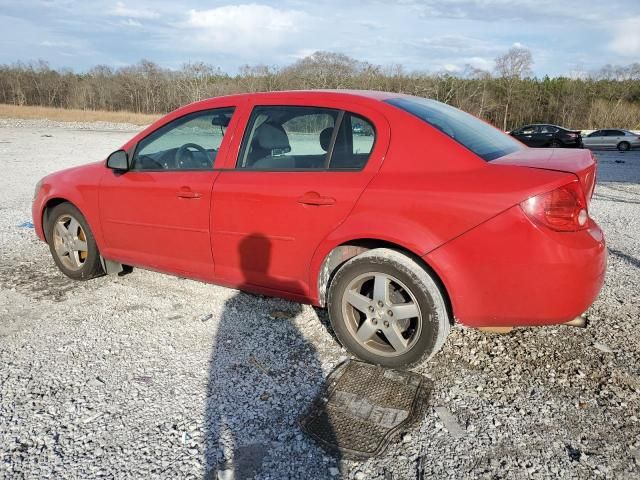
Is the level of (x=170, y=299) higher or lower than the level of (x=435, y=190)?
lower

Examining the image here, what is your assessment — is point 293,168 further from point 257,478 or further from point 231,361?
point 257,478

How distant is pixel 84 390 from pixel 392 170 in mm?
2321

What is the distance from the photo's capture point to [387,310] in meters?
3.03

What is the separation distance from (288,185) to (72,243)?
2722 millimetres

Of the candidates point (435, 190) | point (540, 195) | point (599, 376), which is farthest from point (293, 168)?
point (599, 376)

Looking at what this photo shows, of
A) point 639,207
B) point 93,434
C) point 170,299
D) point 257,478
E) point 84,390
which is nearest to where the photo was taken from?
point 257,478

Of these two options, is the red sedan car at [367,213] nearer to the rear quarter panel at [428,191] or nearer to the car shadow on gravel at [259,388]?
the rear quarter panel at [428,191]

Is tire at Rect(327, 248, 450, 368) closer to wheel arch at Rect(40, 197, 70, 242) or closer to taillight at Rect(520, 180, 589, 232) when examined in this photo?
Answer: taillight at Rect(520, 180, 589, 232)

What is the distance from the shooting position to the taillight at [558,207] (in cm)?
256

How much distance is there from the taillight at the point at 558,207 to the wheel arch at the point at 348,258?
670 millimetres

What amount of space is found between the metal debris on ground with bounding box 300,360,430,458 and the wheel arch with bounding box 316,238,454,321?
522 mm

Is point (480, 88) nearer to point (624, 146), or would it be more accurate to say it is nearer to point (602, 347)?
point (624, 146)

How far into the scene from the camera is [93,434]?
249 cm

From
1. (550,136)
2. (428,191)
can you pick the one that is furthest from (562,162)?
(550,136)
